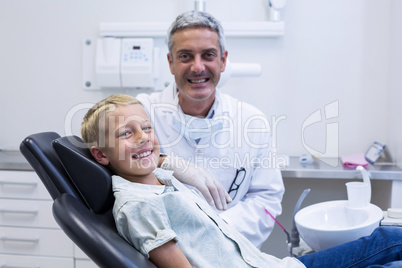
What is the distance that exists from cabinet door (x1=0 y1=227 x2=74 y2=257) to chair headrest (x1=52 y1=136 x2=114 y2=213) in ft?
3.72

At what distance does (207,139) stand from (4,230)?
49.0 inches

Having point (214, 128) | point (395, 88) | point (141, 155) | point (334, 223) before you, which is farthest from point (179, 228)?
point (395, 88)

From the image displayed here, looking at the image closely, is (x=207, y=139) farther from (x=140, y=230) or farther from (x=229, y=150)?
(x=140, y=230)

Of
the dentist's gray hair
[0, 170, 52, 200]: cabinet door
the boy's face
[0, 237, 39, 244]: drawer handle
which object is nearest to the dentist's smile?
the boy's face

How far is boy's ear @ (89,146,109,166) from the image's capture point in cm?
123

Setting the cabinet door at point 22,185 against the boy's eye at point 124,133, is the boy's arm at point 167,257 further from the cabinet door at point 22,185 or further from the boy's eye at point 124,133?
the cabinet door at point 22,185

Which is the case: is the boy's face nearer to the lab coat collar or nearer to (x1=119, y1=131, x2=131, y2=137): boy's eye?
(x1=119, y1=131, x2=131, y2=137): boy's eye

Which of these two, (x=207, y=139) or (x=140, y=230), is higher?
(x=207, y=139)

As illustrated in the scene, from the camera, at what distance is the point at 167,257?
104 cm

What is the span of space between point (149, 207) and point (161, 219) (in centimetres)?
4

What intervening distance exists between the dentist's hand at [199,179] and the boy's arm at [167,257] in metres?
0.43

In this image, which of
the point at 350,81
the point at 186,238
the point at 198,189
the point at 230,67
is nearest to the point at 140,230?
the point at 186,238

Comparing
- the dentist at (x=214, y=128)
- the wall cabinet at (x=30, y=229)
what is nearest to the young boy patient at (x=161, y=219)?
the dentist at (x=214, y=128)

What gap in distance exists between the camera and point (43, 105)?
255cm
